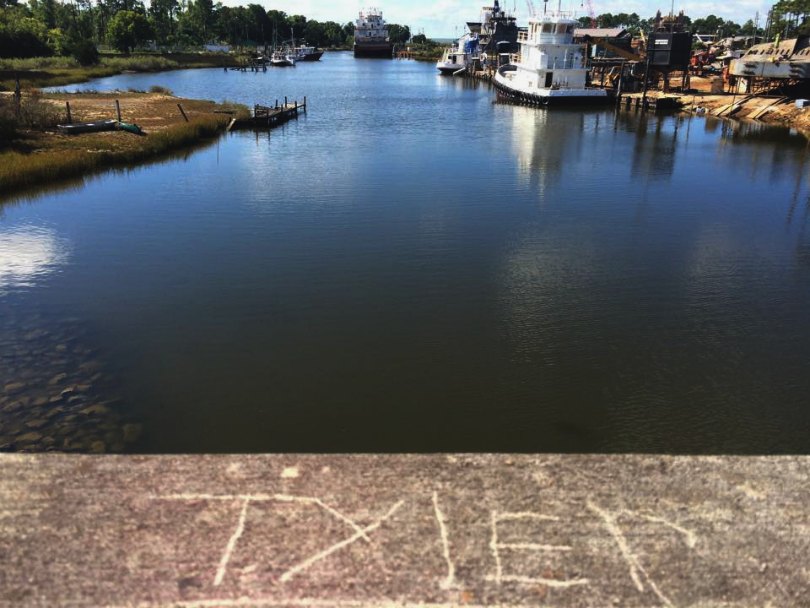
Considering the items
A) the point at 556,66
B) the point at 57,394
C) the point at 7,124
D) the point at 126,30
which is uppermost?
the point at 126,30

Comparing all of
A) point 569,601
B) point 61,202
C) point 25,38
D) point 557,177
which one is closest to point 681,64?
point 557,177

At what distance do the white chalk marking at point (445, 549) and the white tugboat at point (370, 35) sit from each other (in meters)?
189

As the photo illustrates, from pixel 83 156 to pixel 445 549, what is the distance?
33.2m

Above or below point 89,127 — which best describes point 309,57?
above

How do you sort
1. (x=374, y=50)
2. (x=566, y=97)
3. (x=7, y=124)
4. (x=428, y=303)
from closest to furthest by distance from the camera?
(x=428, y=303) < (x=7, y=124) < (x=566, y=97) < (x=374, y=50)

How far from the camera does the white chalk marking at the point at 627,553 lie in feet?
18.8

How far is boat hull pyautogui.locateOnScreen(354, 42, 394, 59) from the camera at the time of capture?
182500 mm

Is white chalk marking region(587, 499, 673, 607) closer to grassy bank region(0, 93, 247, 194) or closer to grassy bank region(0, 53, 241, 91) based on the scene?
grassy bank region(0, 93, 247, 194)

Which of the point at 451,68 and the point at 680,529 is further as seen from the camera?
the point at 451,68

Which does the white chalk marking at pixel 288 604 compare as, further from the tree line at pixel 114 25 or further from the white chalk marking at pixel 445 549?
the tree line at pixel 114 25

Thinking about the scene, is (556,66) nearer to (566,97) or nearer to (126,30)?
(566,97)

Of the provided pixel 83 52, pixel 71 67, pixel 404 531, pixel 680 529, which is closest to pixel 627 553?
pixel 680 529

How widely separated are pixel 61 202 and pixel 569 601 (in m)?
27.4

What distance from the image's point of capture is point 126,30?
13162 centimetres
